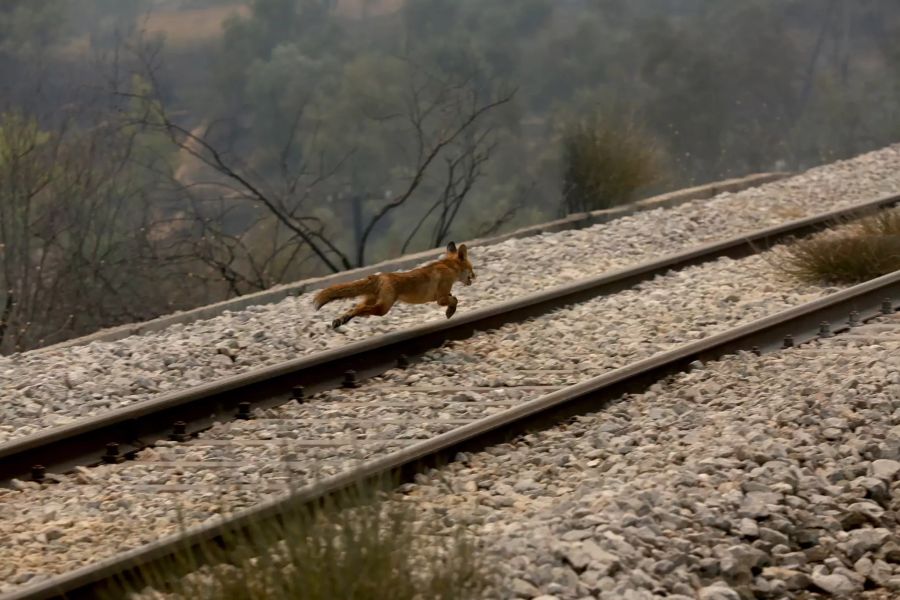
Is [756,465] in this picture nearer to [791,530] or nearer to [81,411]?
[791,530]

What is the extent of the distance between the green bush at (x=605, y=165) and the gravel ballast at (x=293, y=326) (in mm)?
1653

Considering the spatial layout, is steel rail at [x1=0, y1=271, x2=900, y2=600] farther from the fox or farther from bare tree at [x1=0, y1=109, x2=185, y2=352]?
bare tree at [x1=0, y1=109, x2=185, y2=352]

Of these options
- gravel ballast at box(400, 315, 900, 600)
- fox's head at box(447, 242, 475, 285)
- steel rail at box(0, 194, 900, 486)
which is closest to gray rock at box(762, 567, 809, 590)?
gravel ballast at box(400, 315, 900, 600)

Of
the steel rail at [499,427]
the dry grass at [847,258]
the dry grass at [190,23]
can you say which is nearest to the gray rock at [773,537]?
the steel rail at [499,427]

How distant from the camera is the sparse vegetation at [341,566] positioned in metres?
4.22

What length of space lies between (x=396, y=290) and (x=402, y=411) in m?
1.49

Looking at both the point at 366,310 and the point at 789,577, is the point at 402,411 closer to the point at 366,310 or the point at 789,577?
the point at 366,310

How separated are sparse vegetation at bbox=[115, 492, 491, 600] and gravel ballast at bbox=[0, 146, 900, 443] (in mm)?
3184

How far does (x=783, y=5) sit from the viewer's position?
160 ft

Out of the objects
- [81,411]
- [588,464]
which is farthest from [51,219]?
[588,464]

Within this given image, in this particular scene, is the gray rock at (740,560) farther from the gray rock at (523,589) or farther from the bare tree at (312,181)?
the bare tree at (312,181)

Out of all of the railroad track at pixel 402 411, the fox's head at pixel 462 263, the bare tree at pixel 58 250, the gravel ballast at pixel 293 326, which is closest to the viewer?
the railroad track at pixel 402 411

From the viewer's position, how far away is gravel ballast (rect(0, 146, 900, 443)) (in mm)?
7992

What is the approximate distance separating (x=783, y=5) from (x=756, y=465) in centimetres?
4554
